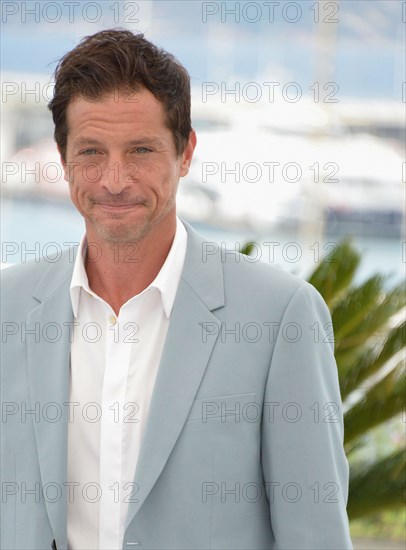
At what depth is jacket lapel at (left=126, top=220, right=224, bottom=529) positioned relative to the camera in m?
1.79

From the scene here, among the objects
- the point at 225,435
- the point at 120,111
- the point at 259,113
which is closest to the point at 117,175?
the point at 120,111

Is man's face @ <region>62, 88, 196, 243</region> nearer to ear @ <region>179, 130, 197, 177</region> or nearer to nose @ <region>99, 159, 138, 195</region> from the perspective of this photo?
nose @ <region>99, 159, 138, 195</region>

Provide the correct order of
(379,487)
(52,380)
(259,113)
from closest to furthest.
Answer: (52,380) → (379,487) → (259,113)

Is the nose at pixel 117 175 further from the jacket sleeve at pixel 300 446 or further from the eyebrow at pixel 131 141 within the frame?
the jacket sleeve at pixel 300 446

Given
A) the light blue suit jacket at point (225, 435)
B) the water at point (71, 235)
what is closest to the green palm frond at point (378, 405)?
the water at point (71, 235)

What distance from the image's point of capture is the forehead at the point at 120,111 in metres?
1.86

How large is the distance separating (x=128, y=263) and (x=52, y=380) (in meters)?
0.29

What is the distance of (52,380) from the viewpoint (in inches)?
75.6

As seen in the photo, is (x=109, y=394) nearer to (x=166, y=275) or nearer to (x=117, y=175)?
(x=166, y=275)

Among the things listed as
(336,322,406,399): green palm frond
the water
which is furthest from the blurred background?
(336,322,406,399): green palm frond

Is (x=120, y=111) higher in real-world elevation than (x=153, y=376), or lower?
higher

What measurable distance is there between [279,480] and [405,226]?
10.9ft

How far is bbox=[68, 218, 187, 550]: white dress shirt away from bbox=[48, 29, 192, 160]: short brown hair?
0.27 meters

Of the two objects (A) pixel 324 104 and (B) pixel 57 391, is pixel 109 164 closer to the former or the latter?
(B) pixel 57 391
